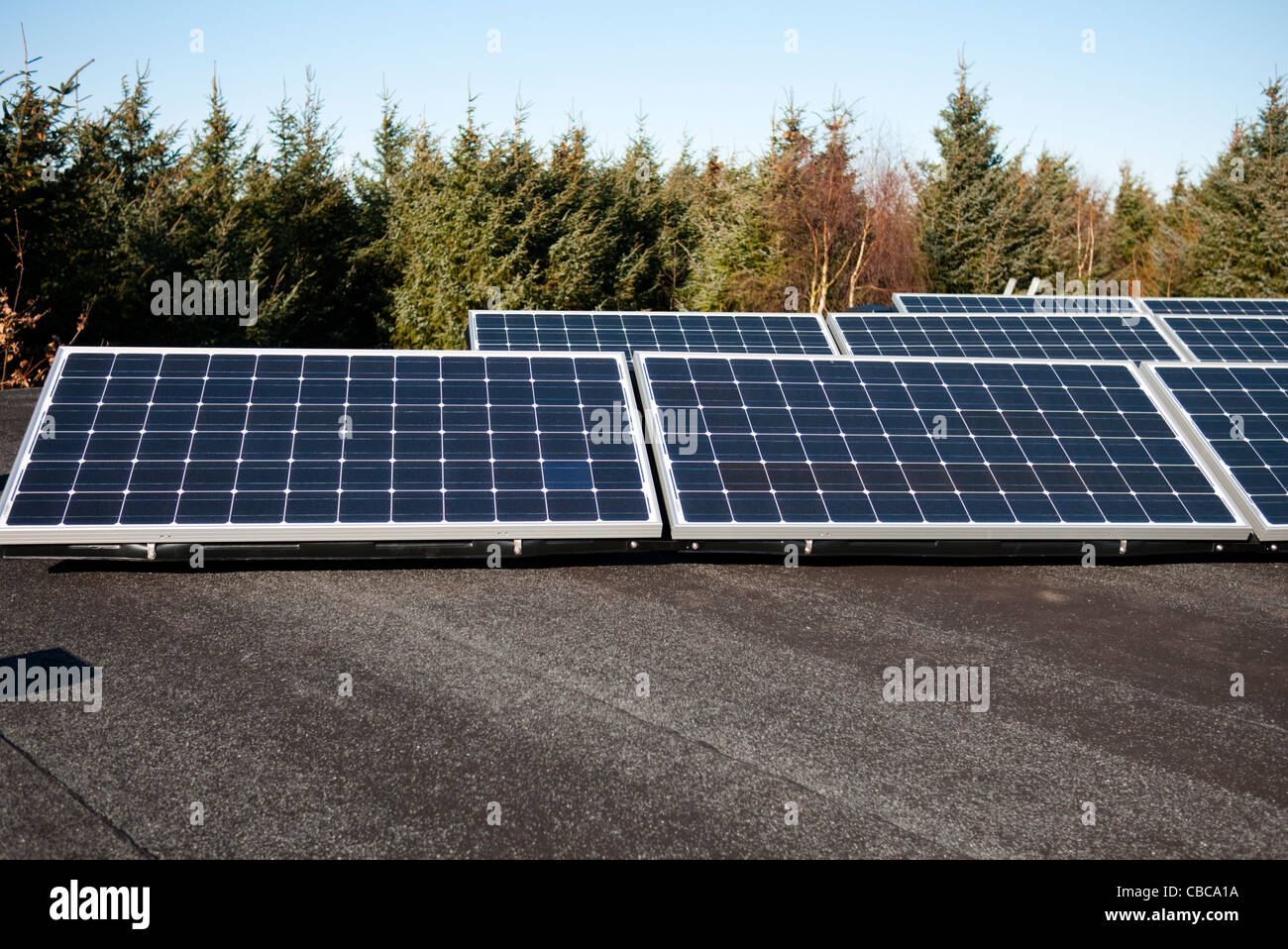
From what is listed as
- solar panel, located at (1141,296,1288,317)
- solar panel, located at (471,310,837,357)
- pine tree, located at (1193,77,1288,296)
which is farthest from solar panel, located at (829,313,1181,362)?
pine tree, located at (1193,77,1288,296)

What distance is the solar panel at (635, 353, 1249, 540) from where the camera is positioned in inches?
407

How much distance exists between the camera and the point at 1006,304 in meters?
27.6

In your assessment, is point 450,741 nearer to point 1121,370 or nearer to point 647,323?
point 1121,370

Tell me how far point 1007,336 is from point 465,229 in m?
18.3

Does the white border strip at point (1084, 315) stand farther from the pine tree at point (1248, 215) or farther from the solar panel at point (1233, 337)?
the pine tree at point (1248, 215)

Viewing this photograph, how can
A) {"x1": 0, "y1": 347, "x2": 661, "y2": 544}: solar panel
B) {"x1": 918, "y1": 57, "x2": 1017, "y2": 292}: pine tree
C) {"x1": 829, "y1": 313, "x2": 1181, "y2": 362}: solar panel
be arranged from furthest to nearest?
{"x1": 918, "y1": 57, "x2": 1017, "y2": 292}: pine tree < {"x1": 829, "y1": 313, "x2": 1181, "y2": 362}: solar panel < {"x1": 0, "y1": 347, "x2": 661, "y2": 544}: solar panel

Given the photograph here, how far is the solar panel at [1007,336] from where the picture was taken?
21797 millimetres

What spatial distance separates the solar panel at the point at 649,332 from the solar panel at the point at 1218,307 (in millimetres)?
10853

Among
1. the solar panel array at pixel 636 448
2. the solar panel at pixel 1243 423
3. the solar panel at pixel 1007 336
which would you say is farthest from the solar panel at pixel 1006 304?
the solar panel array at pixel 636 448

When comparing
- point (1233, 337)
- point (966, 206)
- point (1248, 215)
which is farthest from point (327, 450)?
point (1248, 215)

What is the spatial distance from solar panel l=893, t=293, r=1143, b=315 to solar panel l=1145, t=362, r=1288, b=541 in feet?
43.0

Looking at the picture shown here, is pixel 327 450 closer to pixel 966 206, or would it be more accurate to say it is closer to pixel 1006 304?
pixel 1006 304

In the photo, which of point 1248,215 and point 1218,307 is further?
point 1248,215

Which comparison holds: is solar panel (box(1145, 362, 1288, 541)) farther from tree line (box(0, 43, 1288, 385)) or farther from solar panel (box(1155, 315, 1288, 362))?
tree line (box(0, 43, 1288, 385))
